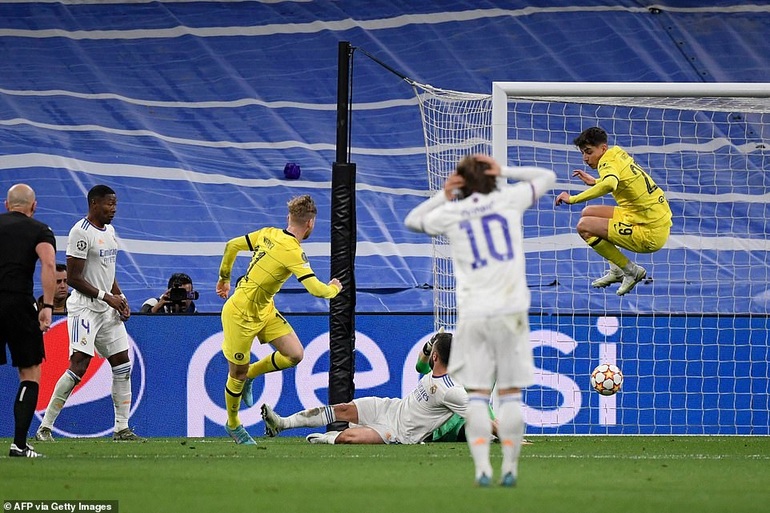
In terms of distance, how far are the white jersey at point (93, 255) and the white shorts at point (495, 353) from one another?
5.86 m

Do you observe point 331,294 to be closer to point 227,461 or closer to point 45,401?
point 227,461

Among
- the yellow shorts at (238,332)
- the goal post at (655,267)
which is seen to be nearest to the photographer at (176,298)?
the yellow shorts at (238,332)

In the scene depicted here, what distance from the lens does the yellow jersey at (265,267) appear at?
1123 centimetres

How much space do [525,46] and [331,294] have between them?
7.45 m

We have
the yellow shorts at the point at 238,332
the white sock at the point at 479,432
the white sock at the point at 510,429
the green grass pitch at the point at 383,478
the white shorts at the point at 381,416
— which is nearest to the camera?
the green grass pitch at the point at 383,478

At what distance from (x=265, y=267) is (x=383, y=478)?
393cm

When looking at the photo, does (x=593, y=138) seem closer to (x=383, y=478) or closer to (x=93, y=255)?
(x=93, y=255)

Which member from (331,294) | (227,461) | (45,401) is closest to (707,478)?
(227,461)

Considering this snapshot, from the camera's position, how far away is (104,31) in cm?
1730

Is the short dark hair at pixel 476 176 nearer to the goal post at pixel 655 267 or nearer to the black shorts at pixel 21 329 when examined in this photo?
the black shorts at pixel 21 329

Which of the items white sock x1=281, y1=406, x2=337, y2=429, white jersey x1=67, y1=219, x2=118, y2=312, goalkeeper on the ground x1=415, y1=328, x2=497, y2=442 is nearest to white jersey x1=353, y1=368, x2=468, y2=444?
goalkeeper on the ground x1=415, y1=328, x2=497, y2=442

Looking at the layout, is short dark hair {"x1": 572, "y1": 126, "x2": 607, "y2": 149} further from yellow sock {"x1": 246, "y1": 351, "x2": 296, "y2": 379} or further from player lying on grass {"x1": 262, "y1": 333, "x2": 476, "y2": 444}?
yellow sock {"x1": 246, "y1": 351, "x2": 296, "y2": 379}

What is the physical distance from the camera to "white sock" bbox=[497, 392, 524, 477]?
6992 millimetres

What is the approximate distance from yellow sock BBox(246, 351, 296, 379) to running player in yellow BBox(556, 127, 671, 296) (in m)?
2.91
